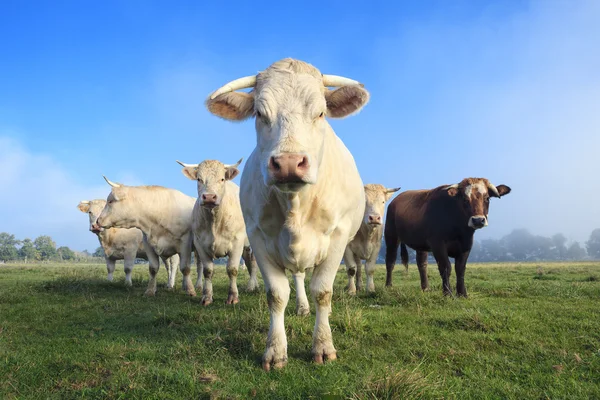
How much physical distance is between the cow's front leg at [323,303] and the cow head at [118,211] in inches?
289

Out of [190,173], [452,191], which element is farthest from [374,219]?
[190,173]

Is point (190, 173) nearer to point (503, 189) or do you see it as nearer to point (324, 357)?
point (324, 357)

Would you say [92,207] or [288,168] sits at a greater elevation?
[92,207]

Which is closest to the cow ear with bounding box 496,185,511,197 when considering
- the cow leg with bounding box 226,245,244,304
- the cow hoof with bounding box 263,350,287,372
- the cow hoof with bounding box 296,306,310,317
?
the cow hoof with bounding box 296,306,310,317

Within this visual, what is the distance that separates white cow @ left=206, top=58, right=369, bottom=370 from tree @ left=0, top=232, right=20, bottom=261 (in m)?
143

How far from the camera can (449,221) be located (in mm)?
8523

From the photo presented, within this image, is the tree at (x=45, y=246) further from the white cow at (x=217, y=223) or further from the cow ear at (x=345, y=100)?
the cow ear at (x=345, y=100)

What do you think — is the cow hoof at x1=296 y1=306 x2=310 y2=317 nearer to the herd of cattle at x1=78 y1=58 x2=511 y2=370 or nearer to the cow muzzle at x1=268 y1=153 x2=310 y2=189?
the herd of cattle at x1=78 y1=58 x2=511 y2=370

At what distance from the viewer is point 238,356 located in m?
4.46

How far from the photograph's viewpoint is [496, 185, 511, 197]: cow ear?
8766mm

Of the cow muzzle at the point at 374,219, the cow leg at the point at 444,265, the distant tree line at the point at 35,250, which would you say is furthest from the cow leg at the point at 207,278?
the distant tree line at the point at 35,250

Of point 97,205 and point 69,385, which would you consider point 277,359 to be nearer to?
point 69,385

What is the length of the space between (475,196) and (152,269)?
7.32 meters

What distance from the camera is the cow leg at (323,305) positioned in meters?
4.34
